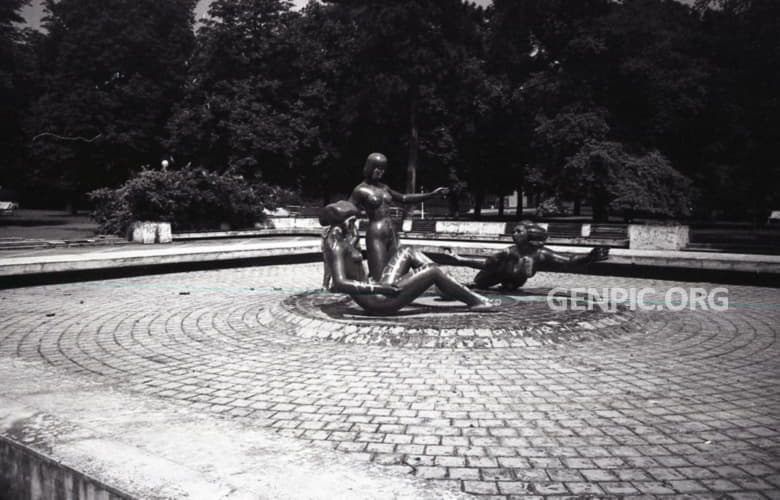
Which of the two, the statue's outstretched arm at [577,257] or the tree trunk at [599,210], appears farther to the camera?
the tree trunk at [599,210]

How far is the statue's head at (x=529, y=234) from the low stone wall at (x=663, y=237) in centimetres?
1008

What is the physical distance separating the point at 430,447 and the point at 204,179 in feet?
77.1

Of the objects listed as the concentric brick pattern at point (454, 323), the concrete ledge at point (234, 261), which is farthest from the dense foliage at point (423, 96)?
the concentric brick pattern at point (454, 323)

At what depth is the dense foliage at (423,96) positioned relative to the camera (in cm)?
2806

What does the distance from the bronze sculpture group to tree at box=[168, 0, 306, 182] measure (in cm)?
2591

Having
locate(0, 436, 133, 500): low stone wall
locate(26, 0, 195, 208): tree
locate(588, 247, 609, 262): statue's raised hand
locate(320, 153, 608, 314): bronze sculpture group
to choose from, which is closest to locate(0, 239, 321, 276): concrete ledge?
locate(320, 153, 608, 314): bronze sculpture group

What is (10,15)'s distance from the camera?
29.5 m

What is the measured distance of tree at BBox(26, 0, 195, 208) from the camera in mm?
33625

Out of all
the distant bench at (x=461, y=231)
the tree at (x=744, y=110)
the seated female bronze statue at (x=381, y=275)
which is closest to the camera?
the seated female bronze statue at (x=381, y=275)

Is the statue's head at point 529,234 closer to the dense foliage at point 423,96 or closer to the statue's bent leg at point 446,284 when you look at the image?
the statue's bent leg at point 446,284

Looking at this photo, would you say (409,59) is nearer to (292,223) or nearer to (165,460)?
(292,223)

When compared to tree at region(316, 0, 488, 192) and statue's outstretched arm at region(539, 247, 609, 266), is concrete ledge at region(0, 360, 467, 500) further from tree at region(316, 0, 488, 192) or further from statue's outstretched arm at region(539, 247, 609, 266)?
tree at region(316, 0, 488, 192)
